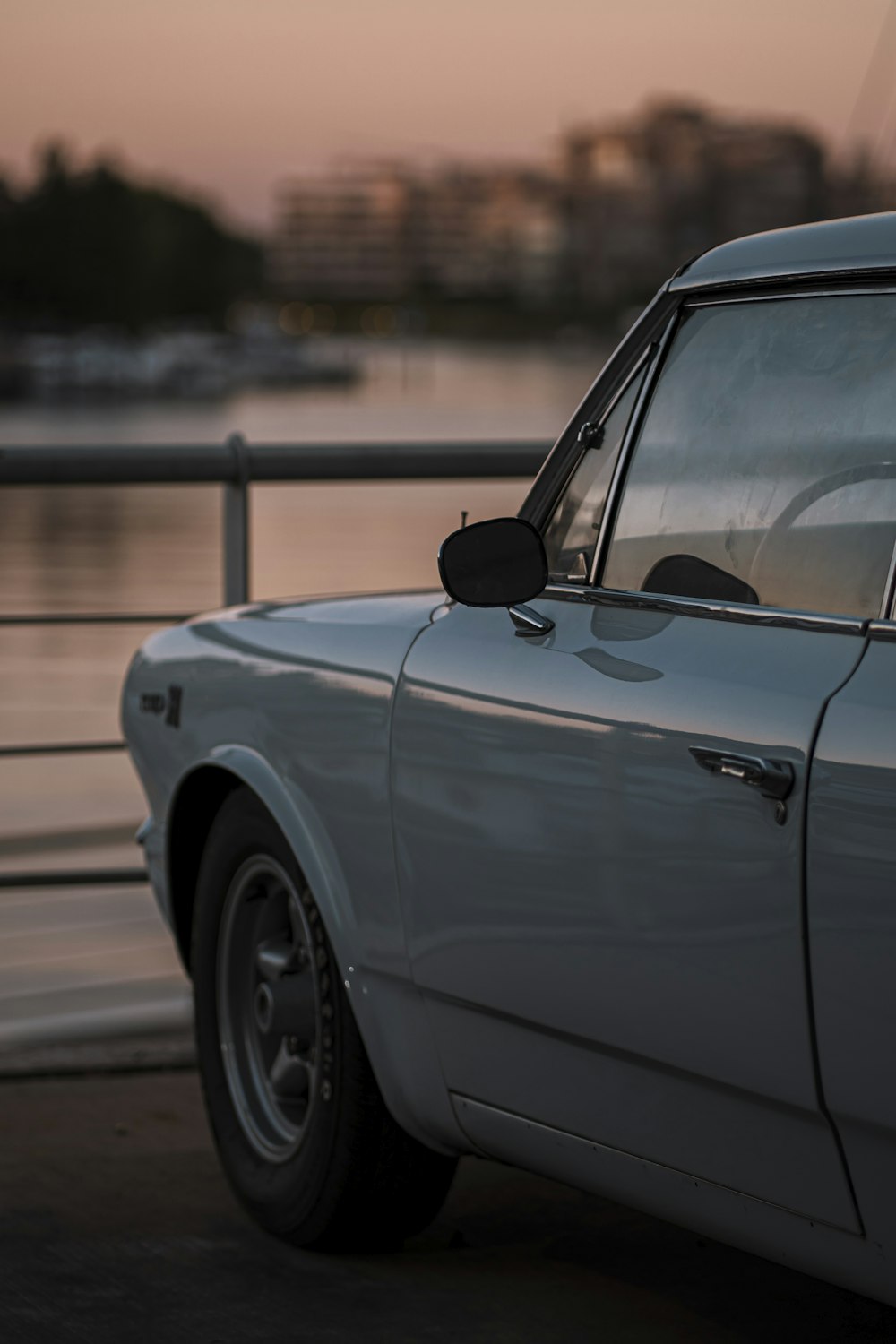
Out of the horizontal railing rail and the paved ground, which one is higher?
the horizontal railing rail

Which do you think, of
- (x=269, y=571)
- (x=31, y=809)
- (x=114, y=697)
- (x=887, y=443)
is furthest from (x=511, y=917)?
(x=269, y=571)

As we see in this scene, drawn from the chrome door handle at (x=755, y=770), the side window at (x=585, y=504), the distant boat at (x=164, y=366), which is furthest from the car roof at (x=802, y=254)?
the distant boat at (x=164, y=366)

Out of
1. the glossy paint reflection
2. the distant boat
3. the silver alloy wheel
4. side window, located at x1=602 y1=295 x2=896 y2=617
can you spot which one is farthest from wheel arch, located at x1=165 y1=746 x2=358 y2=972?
the distant boat

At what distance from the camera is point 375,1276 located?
3779 millimetres

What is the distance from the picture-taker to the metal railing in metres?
5.68

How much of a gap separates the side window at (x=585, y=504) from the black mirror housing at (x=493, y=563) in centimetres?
10

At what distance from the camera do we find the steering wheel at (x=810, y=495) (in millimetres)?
2742

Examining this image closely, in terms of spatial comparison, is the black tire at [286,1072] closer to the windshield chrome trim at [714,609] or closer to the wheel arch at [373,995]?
the wheel arch at [373,995]

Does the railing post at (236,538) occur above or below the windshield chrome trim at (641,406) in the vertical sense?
below

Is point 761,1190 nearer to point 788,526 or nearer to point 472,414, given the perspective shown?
point 788,526

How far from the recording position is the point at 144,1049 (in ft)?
17.3

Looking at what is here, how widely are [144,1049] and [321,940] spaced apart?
1.70 metres

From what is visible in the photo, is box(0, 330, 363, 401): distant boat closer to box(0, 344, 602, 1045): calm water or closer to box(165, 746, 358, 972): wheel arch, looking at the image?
box(0, 344, 602, 1045): calm water

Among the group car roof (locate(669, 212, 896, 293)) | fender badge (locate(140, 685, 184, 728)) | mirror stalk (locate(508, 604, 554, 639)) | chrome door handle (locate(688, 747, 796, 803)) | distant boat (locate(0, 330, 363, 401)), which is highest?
car roof (locate(669, 212, 896, 293))
